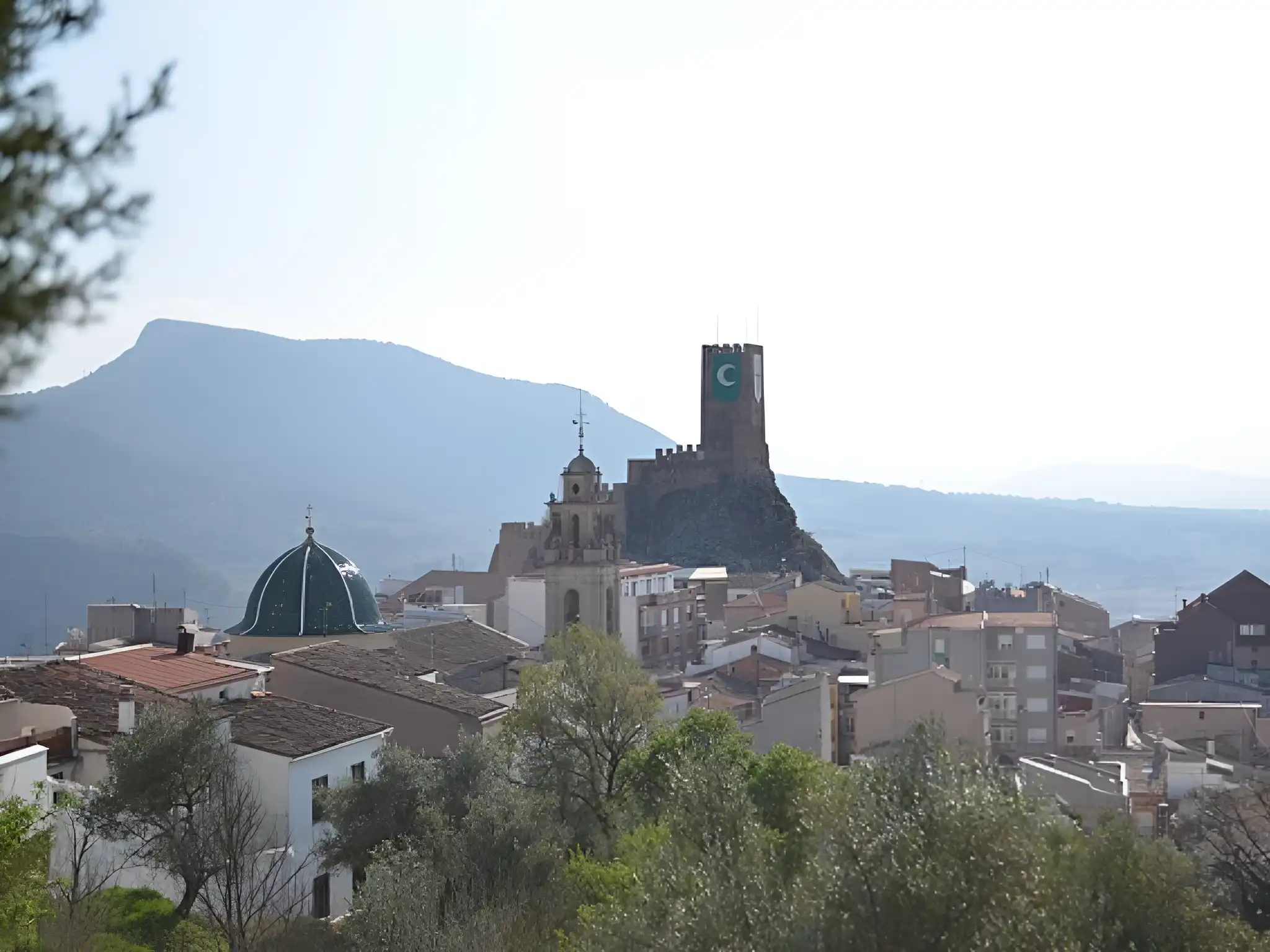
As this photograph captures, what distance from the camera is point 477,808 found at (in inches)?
738

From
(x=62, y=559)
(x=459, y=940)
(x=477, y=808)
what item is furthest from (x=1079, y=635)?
(x=62, y=559)

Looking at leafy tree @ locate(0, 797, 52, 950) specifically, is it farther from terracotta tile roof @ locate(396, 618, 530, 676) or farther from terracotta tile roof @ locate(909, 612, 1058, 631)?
terracotta tile roof @ locate(909, 612, 1058, 631)

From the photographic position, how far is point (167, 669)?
25.3 metres

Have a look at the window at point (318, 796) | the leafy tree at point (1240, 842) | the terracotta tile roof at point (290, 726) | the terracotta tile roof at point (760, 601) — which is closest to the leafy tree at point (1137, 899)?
the leafy tree at point (1240, 842)

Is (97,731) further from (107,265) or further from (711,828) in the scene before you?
(107,265)

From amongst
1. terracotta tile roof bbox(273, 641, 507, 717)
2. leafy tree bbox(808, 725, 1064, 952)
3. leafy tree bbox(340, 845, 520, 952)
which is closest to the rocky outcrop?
terracotta tile roof bbox(273, 641, 507, 717)

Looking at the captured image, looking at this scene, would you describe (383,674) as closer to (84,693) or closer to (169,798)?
(84,693)

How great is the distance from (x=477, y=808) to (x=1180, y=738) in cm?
2942

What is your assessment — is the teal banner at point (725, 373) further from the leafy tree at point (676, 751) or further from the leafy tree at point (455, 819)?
the leafy tree at point (455, 819)

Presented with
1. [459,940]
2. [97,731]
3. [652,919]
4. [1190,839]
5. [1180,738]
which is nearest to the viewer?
[652,919]

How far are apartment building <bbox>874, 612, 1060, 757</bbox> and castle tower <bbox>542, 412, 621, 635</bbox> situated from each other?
799 centimetres

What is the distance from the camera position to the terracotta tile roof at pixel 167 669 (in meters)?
24.1

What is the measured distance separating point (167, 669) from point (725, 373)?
6799 cm

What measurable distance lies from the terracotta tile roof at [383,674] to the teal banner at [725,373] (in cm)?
6026
